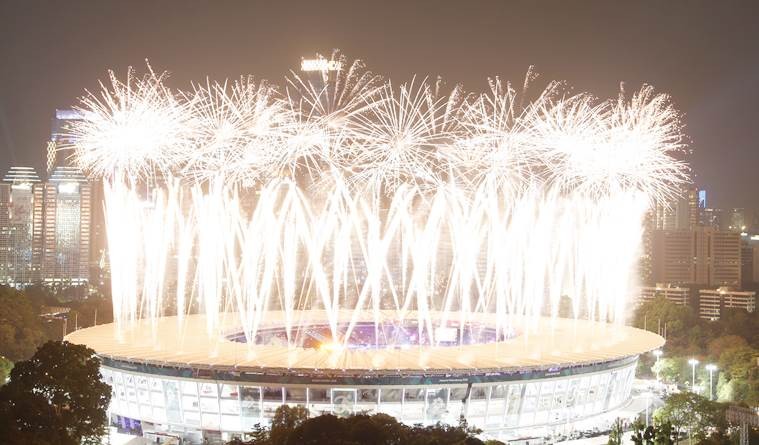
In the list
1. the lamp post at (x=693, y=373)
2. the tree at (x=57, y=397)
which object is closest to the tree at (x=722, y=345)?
the lamp post at (x=693, y=373)

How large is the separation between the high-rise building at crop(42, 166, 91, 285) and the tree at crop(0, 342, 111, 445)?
11633 cm

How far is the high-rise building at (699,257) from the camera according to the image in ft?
452

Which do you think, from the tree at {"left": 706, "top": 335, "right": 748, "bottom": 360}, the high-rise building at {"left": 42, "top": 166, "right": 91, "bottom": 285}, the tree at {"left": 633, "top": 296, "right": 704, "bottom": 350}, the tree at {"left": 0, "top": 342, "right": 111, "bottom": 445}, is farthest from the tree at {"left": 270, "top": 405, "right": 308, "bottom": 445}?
the high-rise building at {"left": 42, "top": 166, "right": 91, "bottom": 285}

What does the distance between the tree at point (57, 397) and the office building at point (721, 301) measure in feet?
303

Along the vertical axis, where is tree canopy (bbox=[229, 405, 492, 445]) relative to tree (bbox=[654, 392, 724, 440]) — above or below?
above

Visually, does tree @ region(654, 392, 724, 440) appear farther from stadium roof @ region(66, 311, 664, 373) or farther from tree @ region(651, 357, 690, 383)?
tree @ region(651, 357, 690, 383)

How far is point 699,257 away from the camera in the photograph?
13888 centimetres

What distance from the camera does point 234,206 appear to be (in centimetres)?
4816

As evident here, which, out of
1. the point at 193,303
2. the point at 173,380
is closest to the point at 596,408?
the point at 173,380

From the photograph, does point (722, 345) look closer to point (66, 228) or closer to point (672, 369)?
point (672, 369)

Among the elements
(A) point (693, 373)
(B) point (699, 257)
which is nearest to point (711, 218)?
(B) point (699, 257)

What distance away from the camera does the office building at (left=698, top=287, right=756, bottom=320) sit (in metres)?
111

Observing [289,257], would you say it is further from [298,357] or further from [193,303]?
[193,303]

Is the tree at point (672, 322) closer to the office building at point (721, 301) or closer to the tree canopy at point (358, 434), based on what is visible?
the tree canopy at point (358, 434)
